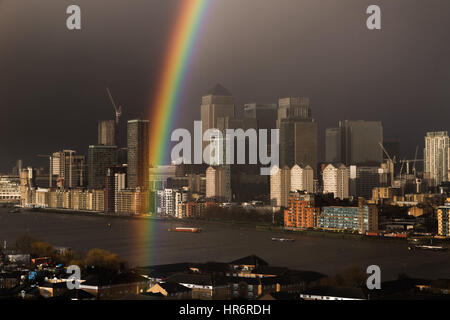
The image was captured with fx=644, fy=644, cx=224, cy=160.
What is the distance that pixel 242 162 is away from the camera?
29.8m

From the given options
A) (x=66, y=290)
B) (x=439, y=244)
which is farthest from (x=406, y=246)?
(x=66, y=290)

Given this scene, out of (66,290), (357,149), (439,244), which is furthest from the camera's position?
(357,149)

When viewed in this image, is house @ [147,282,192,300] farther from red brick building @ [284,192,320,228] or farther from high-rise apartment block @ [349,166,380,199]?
high-rise apartment block @ [349,166,380,199]

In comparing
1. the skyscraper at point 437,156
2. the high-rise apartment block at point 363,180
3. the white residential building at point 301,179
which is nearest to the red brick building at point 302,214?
the white residential building at point 301,179

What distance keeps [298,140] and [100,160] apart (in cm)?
988

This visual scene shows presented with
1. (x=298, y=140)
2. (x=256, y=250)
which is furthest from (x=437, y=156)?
(x=256, y=250)

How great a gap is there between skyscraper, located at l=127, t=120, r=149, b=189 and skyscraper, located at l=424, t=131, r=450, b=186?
41.7 ft

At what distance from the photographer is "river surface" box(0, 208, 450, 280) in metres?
8.56

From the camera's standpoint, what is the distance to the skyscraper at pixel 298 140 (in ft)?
97.1

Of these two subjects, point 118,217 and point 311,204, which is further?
point 118,217

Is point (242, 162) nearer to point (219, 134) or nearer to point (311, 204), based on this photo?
point (219, 134)

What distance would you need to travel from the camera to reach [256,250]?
1045 centimetres
